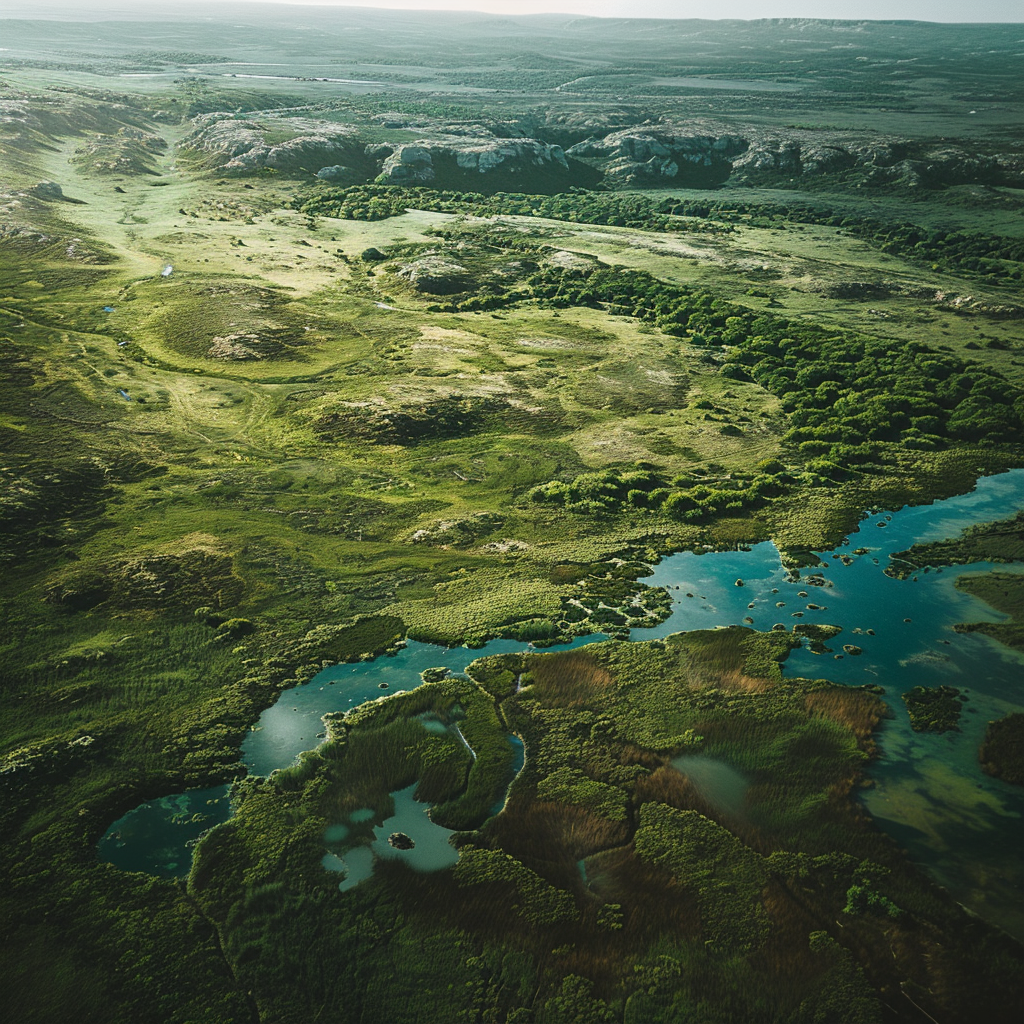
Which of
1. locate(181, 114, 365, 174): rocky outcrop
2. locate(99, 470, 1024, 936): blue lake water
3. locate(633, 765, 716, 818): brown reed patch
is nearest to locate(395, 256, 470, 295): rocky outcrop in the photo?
locate(99, 470, 1024, 936): blue lake water

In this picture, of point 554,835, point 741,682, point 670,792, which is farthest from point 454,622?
point 741,682

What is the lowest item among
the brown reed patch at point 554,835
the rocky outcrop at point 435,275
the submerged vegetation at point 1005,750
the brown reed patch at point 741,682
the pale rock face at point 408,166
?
the brown reed patch at point 554,835

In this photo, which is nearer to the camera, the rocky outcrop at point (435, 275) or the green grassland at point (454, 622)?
the green grassland at point (454, 622)

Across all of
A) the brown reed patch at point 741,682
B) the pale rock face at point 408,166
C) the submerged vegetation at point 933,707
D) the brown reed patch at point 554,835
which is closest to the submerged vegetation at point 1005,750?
the submerged vegetation at point 933,707

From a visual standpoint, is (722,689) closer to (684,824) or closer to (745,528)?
(684,824)

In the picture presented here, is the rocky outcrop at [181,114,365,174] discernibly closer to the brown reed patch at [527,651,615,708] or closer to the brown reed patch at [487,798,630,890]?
the brown reed patch at [527,651,615,708]

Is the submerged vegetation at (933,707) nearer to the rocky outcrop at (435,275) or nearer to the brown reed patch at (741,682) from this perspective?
the brown reed patch at (741,682)

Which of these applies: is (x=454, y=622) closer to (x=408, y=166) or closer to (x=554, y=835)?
(x=554, y=835)
